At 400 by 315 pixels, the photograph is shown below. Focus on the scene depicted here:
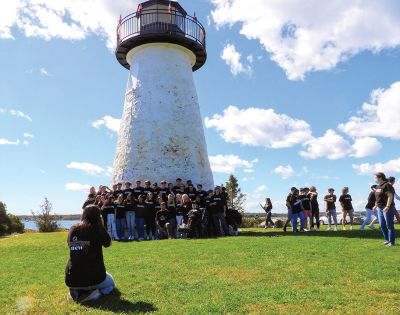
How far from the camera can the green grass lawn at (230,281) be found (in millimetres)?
5488

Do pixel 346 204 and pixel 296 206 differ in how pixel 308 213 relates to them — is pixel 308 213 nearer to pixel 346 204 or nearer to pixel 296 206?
pixel 296 206

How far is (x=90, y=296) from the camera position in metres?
6.03

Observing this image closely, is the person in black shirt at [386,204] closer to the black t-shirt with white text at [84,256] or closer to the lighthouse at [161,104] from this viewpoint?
the black t-shirt with white text at [84,256]

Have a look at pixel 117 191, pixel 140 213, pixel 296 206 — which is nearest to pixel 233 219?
pixel 296 206

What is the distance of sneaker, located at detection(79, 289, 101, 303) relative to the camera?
599cm

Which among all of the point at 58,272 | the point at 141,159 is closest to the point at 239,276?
the point at 58,272

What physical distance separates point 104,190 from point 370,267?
41.9 ft

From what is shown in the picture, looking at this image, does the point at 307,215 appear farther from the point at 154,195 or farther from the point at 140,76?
the point at 140,76

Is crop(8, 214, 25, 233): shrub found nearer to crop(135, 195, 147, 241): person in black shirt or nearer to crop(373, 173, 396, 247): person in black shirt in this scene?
crop(135, 195, 147, 241): person in black shirt

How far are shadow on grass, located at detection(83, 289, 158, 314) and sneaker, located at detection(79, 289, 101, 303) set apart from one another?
3.7 inches

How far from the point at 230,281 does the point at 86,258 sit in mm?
2507

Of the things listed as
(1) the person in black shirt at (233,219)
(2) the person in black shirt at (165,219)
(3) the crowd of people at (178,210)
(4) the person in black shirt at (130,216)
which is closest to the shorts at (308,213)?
(3) the crowd of people at (178,210)

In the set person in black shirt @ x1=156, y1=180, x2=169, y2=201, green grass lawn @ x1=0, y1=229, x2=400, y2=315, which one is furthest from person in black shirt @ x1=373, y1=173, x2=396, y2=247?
person in black shirt @ x1=156, y1=180, x2=169, y2=201

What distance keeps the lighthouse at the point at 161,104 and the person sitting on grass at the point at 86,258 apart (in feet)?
43.8
